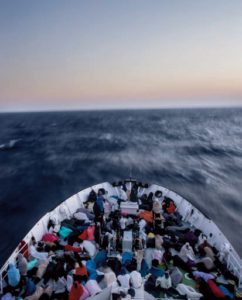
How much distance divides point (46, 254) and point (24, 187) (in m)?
19.2

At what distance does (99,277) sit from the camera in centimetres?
851

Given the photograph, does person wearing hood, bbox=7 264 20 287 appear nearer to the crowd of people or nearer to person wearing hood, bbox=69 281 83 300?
the crowd of people

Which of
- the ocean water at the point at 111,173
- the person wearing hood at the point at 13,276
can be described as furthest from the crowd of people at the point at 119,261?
the ocean water at the point at 111,173

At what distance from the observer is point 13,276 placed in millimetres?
8234

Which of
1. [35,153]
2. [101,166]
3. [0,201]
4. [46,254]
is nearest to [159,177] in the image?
[101,166]

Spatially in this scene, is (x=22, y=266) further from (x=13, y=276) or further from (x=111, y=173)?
(x=111, y=173)

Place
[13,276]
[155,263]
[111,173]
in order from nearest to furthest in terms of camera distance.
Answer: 1. [13,276]
2. [155,263]
3. [111,173]

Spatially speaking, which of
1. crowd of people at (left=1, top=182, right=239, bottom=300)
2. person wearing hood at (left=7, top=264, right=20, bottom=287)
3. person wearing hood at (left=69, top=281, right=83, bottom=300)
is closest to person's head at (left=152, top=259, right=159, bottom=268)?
crowd of people at (left=1, top=182, right=239, bottom=300)

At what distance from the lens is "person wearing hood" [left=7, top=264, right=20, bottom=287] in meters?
8.14

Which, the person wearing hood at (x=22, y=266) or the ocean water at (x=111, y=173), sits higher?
the person wearing hood at (x=22, y=266)

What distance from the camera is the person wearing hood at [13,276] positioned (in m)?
8.14

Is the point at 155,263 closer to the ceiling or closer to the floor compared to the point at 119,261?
closer to the floor

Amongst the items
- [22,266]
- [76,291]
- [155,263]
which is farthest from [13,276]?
[155,263]

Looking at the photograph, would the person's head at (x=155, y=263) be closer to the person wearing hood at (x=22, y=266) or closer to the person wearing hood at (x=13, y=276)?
the person wearing hood at (x=22, y=266)
